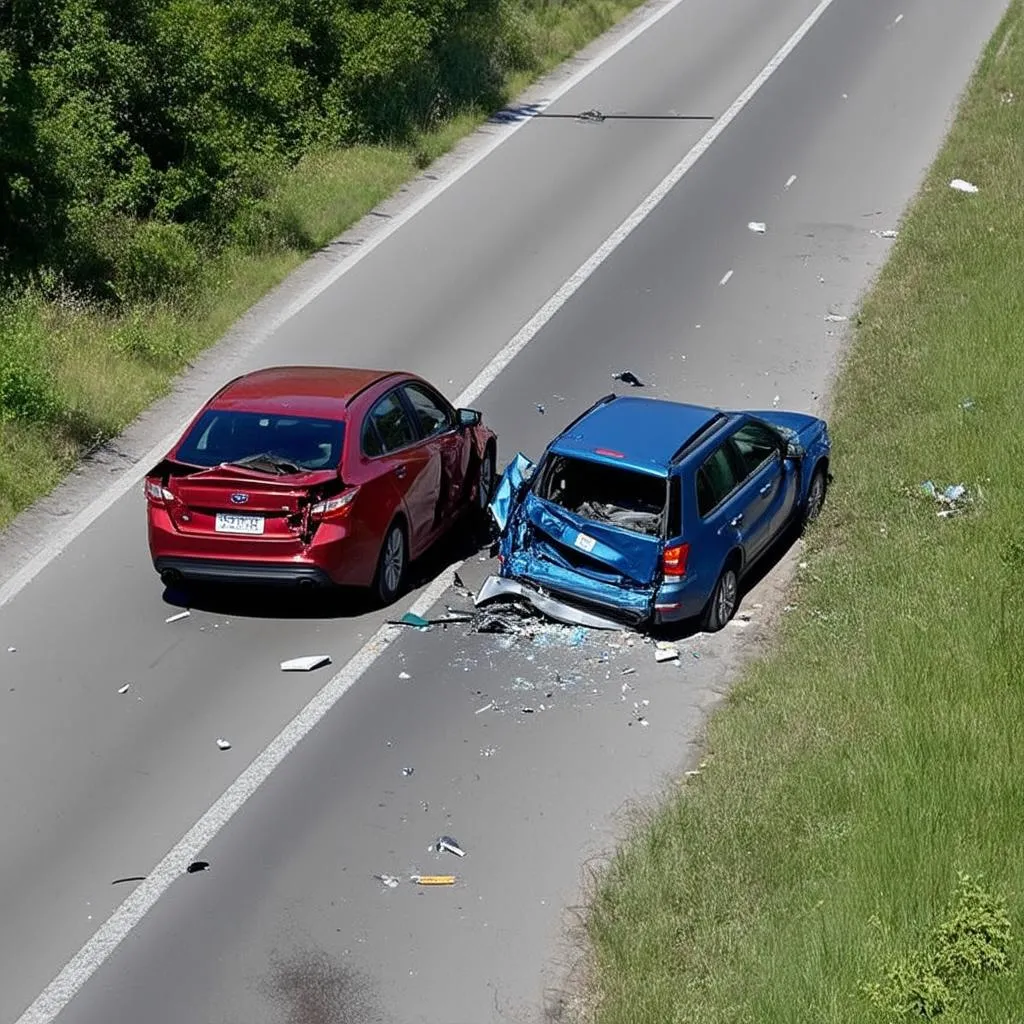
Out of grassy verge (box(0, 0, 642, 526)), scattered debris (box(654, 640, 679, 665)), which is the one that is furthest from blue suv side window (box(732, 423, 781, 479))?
grassy verge (box(0, 0, 642, 526))

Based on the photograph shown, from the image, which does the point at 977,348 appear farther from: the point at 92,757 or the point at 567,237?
the point at 92,757

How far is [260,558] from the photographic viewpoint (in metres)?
13.8

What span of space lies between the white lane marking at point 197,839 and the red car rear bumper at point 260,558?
61 centimetres

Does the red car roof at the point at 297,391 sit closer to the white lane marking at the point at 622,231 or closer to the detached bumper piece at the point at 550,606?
the detached bumper piece at the point at 550,606

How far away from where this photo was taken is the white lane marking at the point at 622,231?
2012 centimetres

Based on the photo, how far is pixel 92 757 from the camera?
12.3 metres

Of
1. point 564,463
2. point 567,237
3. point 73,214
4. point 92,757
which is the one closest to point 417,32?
point 567,237

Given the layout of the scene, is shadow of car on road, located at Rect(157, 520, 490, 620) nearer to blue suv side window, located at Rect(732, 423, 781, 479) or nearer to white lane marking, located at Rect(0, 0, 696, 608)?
white lane marking, located at Rect(0, 0, 696, 608)

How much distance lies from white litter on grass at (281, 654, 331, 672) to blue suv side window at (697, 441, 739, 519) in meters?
2.94

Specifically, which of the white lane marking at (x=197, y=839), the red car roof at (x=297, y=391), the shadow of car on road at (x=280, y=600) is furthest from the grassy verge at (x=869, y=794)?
the red car roof at (x=297, y=391)

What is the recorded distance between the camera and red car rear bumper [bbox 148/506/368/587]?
13.7 metres

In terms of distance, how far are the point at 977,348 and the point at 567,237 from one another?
727 cm

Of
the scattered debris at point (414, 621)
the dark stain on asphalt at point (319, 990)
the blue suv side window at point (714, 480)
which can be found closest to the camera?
the dark stain on asphalt at point (319, 990)

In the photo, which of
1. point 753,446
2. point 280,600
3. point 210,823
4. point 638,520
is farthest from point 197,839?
point 753,446
